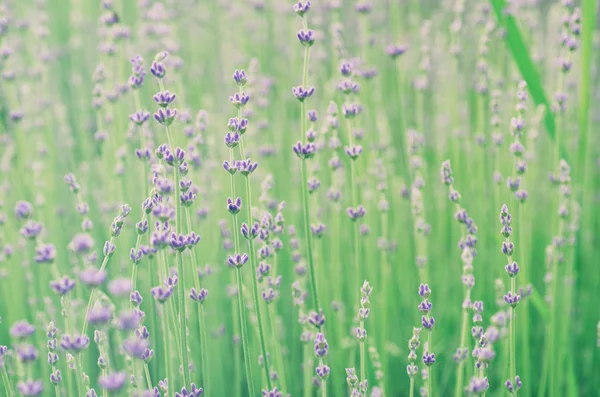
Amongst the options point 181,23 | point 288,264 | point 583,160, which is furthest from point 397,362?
point 181,23

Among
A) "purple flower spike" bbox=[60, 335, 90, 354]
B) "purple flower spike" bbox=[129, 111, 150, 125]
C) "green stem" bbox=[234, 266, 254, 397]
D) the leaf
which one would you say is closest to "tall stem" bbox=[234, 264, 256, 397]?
"green stem" bbox=[234, 266, 254, 397]

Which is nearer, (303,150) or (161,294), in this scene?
(161,294)

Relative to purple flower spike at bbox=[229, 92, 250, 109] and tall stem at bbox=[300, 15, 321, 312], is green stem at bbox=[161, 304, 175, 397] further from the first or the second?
purple flower spike at bbox=[229, 92, 250, 109]

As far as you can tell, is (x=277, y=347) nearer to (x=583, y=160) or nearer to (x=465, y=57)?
(x=583, y=160)

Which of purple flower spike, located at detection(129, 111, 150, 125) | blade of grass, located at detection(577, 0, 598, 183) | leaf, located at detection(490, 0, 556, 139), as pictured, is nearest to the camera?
purple flower spike, located at detection(129, 111, 150, 125)

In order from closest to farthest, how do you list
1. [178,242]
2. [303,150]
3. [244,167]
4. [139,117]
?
[178,242] < [244,167] < [303,150] < [139,117]

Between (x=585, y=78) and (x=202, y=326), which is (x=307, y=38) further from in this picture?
Result: (x=585, y=78)

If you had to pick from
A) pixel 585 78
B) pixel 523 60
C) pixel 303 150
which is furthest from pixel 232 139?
pixel 585 78

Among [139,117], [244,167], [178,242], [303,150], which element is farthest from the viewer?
[139,117]

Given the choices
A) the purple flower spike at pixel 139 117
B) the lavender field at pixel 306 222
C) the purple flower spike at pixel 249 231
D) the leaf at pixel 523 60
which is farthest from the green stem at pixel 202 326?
the leaf at pixel 523 60
